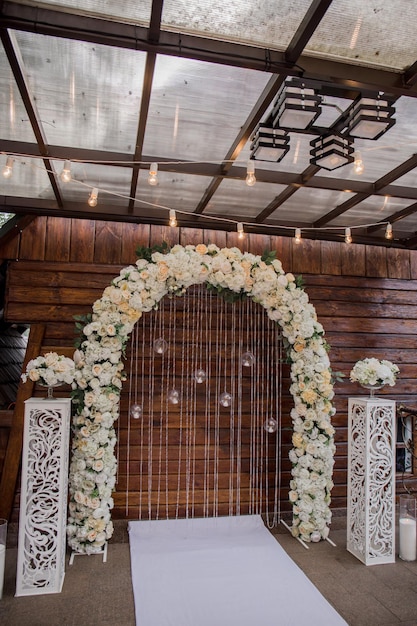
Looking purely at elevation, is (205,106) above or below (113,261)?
above

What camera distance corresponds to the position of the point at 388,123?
9.00 feet

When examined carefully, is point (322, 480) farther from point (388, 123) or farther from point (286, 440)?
point (388, 123)

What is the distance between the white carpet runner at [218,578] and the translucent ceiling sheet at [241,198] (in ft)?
11.5

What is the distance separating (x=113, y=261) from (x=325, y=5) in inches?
139

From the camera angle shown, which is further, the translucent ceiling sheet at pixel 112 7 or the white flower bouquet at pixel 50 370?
the white flower bouquet at pixel 50 370

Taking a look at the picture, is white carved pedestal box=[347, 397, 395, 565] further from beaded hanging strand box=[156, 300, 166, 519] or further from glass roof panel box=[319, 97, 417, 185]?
glass roof panel box=[319, 97, 417, 185]

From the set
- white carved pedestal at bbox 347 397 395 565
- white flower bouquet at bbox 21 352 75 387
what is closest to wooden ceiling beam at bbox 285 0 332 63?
white flower bouquet at bbox 21 352 75 387

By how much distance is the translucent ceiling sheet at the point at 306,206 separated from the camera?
14.8 ft

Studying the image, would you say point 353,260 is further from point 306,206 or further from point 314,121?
point 314,121

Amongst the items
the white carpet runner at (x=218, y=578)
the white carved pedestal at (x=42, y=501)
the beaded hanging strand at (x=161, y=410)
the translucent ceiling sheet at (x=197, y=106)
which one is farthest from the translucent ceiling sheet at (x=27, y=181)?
the white carpet runner at (x=218, y=578)

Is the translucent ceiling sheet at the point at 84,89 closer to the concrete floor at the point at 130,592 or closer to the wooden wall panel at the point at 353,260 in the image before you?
the wooden wall panel at the point at 353,260

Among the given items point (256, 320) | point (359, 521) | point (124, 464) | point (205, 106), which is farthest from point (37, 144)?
point (359, 521)

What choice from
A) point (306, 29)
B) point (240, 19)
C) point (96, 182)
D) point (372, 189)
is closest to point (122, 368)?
point (96, 182)

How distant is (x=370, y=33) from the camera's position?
8.07 feet
